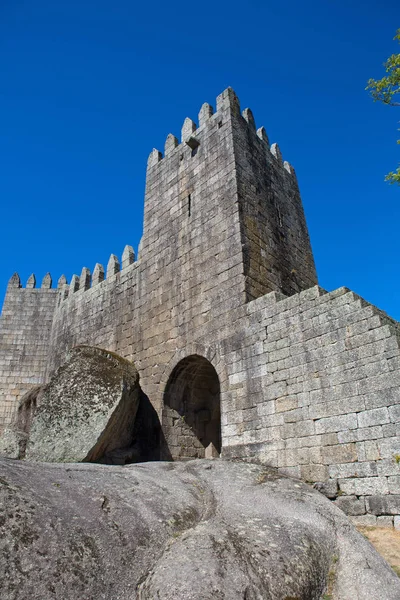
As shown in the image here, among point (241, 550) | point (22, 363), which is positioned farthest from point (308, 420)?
point (22, 363)

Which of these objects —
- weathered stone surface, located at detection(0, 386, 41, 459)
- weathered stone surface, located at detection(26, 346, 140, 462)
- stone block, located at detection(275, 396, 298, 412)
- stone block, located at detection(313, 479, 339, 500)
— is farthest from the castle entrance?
stone block, located at detection(313, 479, 339, 500)

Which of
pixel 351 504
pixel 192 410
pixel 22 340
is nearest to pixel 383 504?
pixel 351 504

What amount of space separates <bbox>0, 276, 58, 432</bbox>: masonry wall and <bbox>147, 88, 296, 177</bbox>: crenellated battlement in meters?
7.82

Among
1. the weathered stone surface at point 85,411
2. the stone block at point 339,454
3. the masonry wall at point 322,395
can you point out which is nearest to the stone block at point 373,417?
the masonry wall at point 322,395

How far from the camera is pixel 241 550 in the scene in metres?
3.65

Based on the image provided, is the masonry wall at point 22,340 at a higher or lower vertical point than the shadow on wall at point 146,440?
higher

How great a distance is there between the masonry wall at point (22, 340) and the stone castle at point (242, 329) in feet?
0.55

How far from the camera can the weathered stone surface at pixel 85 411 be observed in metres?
7.88

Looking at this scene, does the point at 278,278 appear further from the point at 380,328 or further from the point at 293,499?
the point at 293,499

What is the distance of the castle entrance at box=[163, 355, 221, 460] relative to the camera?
991cm

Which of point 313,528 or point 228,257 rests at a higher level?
point 228,257

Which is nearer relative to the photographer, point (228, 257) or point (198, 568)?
point (198, 568)

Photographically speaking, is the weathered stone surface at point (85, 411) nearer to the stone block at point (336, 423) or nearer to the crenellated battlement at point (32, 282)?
the stone block at point (336, 423)

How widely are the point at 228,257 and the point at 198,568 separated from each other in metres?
7.05
